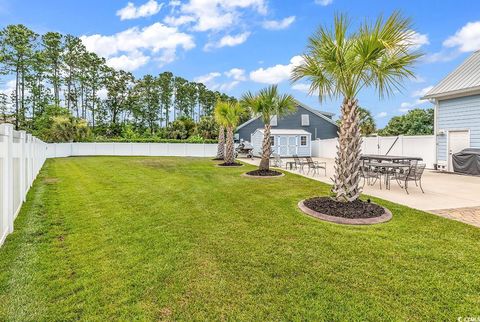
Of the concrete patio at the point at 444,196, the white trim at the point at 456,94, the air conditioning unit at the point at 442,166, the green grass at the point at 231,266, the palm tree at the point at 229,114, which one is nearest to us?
the green grass at the point at 231,266

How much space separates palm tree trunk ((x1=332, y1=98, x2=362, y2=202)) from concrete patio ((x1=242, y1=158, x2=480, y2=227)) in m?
1.93

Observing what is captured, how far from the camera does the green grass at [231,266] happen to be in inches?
104

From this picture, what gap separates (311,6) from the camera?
11.9 metres

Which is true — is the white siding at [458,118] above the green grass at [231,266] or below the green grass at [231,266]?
above

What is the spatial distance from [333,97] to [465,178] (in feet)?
27.2

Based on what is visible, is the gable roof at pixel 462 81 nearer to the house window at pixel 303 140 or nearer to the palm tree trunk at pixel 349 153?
the palm tree trunk at pixel 349 153

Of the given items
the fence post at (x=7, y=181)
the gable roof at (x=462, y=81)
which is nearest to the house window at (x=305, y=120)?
the gable roof at (x=462, y=81)

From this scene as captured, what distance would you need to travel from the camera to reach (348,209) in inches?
226

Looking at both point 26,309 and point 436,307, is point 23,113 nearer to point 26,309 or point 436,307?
point 26,309

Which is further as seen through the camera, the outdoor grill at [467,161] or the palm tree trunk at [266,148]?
Answer: the palm tree trunk at [266,148]

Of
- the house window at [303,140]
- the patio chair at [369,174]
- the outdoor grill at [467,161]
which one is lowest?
the patio chair at [369,174]

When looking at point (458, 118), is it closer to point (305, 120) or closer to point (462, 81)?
point (462, 81)

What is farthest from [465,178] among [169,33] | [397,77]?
[169,33]

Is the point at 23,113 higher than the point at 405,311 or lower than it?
higher
